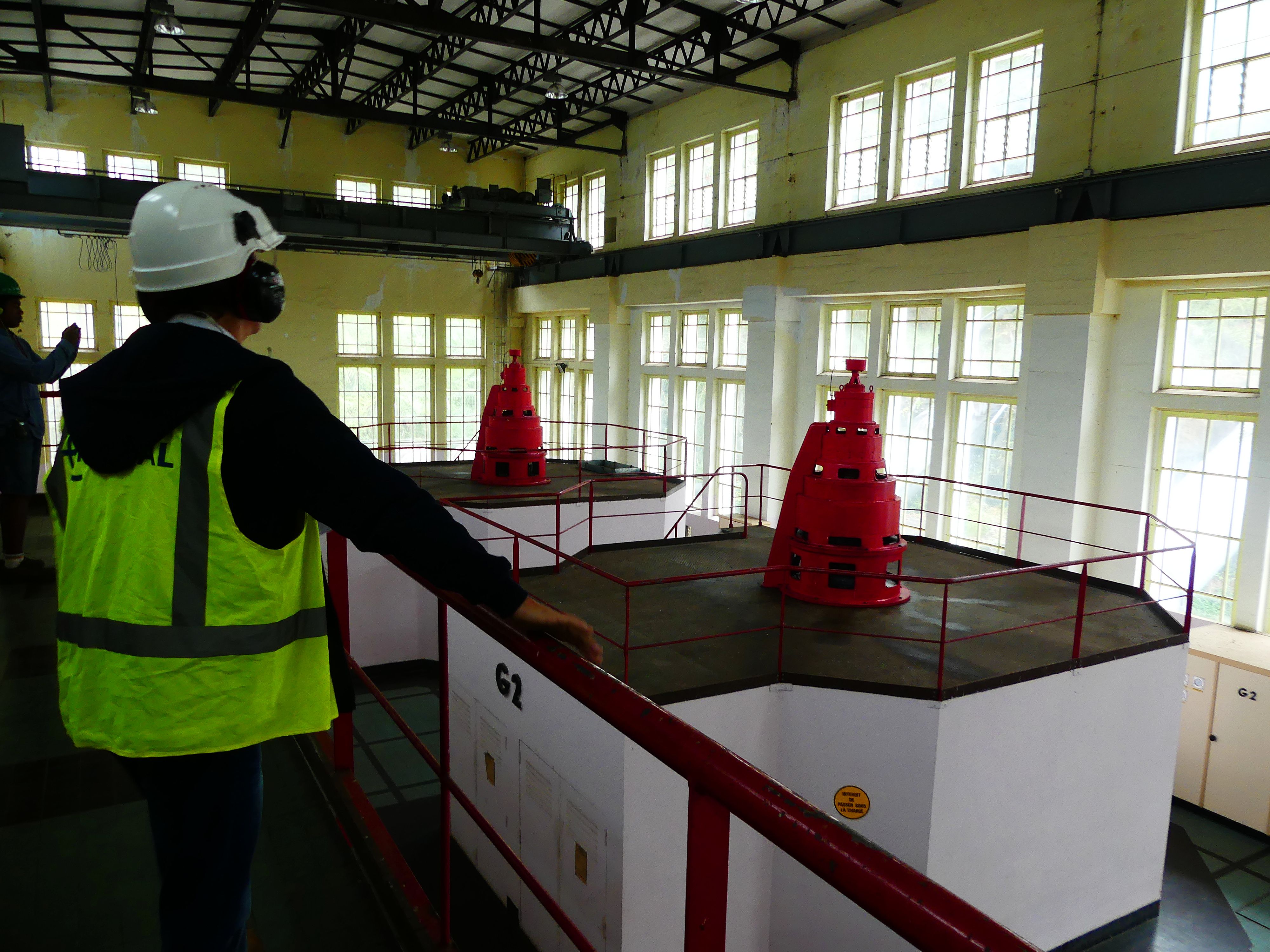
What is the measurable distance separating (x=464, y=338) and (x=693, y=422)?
7781 millimetres

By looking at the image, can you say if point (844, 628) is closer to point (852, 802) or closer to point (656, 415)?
point (852, 802)

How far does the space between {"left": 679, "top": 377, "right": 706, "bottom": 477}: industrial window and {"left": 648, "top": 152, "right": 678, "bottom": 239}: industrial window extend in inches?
121

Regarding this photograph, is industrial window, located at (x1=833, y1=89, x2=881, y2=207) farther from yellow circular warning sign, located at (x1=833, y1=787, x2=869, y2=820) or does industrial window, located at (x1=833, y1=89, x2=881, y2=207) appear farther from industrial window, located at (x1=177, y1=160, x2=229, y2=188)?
industrial window, located at (x1=177, y1=160, x2=229, y2=188)

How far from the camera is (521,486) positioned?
12.8 m

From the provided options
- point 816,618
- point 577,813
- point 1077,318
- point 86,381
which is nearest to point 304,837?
point 86,381

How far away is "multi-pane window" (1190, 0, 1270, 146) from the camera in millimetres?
8922

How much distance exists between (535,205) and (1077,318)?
10450 millimetres

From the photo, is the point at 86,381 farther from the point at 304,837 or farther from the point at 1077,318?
the point at 1077,318

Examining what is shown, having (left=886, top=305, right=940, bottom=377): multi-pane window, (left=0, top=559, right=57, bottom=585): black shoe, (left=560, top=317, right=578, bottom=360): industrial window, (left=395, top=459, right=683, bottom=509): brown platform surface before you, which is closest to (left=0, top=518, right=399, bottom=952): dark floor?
(left=0, top=559, right=57, bottom=585): black shoe

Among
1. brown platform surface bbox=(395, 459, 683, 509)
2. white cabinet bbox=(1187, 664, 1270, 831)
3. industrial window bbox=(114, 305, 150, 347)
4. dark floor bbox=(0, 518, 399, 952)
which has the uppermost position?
industrial window bbox=(114, 305, 150, 347)

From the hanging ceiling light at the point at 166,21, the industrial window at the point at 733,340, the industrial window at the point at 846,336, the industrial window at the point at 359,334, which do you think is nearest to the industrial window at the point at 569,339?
the industrial window at the point at 359,334

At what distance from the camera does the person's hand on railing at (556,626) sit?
5.22ft

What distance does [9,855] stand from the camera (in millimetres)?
3068

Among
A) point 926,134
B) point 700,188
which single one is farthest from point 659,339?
point 926,134
